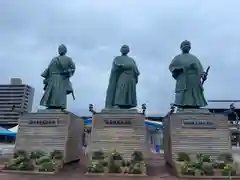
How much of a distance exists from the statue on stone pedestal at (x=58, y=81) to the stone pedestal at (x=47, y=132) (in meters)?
0.74

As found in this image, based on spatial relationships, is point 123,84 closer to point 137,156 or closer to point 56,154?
point 137,156

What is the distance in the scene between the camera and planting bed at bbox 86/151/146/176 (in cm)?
1639

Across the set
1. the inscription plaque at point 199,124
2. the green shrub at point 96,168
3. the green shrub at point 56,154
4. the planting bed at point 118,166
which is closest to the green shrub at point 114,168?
the planting bed at point 118,166

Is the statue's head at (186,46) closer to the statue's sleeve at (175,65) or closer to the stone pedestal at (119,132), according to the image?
the statue's sleeve at (175,65)

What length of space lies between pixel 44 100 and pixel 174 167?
9.19 metres

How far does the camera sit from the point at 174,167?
1769cm

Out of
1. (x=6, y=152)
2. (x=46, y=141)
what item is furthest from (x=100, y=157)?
(x=6, y=152)

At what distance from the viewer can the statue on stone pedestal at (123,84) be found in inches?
809

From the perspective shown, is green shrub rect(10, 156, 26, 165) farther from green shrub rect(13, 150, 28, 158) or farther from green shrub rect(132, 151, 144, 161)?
green shrub rect(132, 151, 144, 161)

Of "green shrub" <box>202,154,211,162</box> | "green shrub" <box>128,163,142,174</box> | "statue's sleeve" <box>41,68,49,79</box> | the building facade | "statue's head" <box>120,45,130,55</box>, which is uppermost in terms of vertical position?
the building facade

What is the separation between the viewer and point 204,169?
52.6ft

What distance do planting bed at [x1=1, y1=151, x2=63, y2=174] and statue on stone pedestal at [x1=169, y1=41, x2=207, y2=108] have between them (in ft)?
26.5

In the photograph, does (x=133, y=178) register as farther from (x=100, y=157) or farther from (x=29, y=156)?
(x=29, y=156)

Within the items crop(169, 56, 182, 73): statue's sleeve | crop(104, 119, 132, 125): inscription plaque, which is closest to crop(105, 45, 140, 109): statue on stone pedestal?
crop(104, 119, 132, 125): inscription plaque
